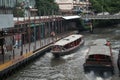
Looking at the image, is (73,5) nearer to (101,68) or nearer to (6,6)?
(6,6)

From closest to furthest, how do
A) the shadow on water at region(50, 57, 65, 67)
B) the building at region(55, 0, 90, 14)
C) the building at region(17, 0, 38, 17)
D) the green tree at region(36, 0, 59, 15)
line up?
the shadow on water at region(50, 57, 65, 67) → the building at region(17, 0, 38, 17) → the green tree at region(36, 0, 59, 15) → the building at region(55, 0, 90, 14)

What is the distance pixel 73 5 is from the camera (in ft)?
465

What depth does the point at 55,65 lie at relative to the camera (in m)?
52.3

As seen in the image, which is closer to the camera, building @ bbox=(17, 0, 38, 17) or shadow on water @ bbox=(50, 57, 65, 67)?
shadow on water @ bbox=(50, 57, 65, 67)

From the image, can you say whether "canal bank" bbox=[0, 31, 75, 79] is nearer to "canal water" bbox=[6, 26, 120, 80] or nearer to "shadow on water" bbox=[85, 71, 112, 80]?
"canal water" bbox=[6, 26, 120, 80]

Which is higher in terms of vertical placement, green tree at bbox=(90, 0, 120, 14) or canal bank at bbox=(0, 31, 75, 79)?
green tree at bbox=(90, 0, 120, 14)

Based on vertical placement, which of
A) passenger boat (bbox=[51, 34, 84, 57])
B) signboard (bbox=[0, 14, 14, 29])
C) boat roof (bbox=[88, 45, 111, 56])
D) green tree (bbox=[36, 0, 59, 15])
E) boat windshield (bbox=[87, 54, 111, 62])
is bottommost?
passenger boat (bbox=[51, 34, 84, 57])

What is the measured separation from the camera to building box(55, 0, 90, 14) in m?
137

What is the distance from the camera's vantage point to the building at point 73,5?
137m

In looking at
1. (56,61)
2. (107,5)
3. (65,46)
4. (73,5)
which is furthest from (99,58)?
(73,5)

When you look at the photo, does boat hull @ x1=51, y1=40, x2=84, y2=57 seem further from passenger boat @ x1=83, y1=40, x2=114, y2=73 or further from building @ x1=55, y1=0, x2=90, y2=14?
building @ x1=55, y1=0, x2=90, y2=14

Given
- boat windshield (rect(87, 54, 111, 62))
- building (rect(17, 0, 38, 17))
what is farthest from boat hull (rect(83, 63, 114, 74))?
building (rect(17, 0, 38, 17))

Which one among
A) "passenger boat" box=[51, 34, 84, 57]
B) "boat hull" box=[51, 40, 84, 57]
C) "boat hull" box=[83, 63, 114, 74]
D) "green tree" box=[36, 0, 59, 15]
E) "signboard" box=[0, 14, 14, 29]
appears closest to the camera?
"boat hull" box=[83, 63, 114, 74]

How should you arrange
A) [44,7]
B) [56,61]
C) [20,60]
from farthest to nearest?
[44,7] < [56,61] < [20,60]
